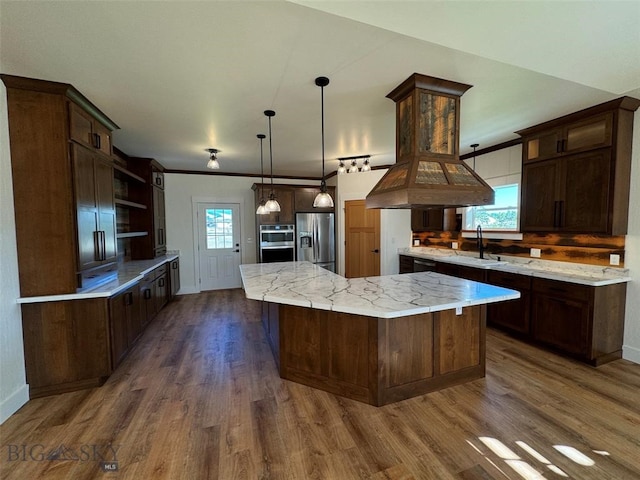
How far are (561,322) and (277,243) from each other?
4.51 metres

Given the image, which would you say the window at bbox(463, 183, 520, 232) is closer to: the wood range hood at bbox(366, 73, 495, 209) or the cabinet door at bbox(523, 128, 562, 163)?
the cabinet door at bbox(523, 128, 562, 163)

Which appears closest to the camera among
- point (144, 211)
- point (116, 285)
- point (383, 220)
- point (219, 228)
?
A: point (116, 285)

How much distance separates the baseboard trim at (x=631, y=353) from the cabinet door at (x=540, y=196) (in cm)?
141

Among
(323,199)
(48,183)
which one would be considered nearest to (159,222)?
(48,183)

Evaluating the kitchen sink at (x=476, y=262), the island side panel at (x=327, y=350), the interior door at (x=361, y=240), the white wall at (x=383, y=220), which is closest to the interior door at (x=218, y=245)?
the white wall at (x=383, y=220)

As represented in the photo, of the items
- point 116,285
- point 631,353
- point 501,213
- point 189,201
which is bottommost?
point 631,353

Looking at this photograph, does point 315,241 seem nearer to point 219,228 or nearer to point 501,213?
point 219,228

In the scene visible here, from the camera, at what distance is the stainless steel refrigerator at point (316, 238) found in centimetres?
577

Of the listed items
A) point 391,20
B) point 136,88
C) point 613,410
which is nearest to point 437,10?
point 391,20

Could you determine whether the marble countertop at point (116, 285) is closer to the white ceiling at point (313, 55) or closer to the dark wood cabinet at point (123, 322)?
the dark wood cabinet at point (123, 322)

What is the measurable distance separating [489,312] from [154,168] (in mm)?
5945

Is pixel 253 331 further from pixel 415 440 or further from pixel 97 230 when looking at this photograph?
pixel 415 440

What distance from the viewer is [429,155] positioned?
A: 7.54ft

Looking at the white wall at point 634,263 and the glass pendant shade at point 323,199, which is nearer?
the white wall at point 634,263
